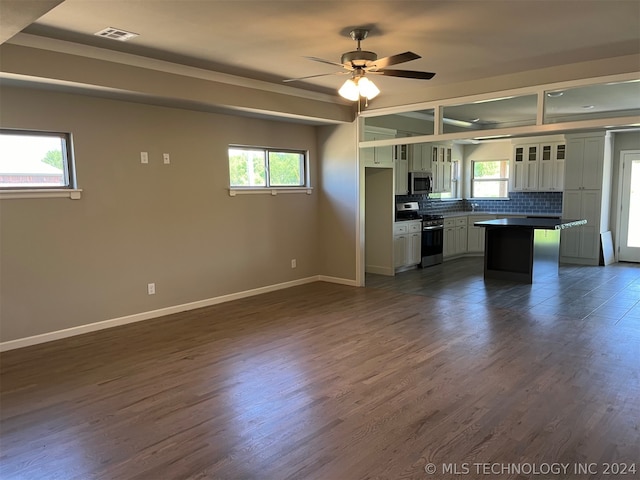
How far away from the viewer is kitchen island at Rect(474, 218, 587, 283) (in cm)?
649

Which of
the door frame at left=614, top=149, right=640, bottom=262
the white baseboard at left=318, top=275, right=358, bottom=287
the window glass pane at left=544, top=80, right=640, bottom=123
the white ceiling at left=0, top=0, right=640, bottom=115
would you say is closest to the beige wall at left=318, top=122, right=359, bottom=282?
the white baseboard at left=318, top=275, right=358, bottom=287

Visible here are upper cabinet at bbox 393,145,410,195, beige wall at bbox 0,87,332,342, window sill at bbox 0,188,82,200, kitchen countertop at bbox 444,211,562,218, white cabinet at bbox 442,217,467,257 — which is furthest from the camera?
kitchen countertop at bbox 444,211,562,218

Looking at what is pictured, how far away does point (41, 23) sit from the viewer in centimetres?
338

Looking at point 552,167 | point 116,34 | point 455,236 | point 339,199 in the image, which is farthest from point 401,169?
point 116,34

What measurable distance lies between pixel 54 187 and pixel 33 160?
0.98 ft

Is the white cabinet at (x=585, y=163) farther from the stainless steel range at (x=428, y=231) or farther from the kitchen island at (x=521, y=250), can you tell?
the stainless steel range at (x=428, y=231)

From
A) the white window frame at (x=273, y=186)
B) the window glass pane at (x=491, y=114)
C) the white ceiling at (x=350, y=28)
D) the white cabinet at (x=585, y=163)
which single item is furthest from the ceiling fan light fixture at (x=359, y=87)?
the white cabinet at (x=585, y=163)

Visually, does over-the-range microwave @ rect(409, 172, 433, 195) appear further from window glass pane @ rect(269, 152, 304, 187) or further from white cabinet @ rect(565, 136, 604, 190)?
white cabinet @ rect(565, 136, 604, 190)

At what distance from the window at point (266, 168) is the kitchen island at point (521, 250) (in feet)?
9.07

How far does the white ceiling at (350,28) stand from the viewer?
3162mm

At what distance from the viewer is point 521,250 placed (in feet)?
21.9

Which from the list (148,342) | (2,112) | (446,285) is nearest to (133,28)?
(2,112)

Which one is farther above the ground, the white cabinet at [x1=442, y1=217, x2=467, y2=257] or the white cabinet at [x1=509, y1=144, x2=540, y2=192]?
the white cabinet at [x1=509, y1=144, x2=540, y2=192]

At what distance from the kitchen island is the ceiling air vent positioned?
198 inches
